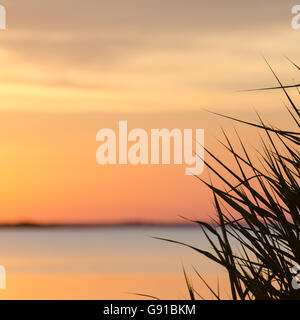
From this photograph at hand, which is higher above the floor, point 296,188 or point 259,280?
point 296,188

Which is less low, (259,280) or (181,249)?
(181,249)

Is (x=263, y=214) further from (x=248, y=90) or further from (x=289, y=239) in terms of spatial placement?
(x=248, y=90)

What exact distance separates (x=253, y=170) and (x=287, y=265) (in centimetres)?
30

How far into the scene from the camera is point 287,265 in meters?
2.08
